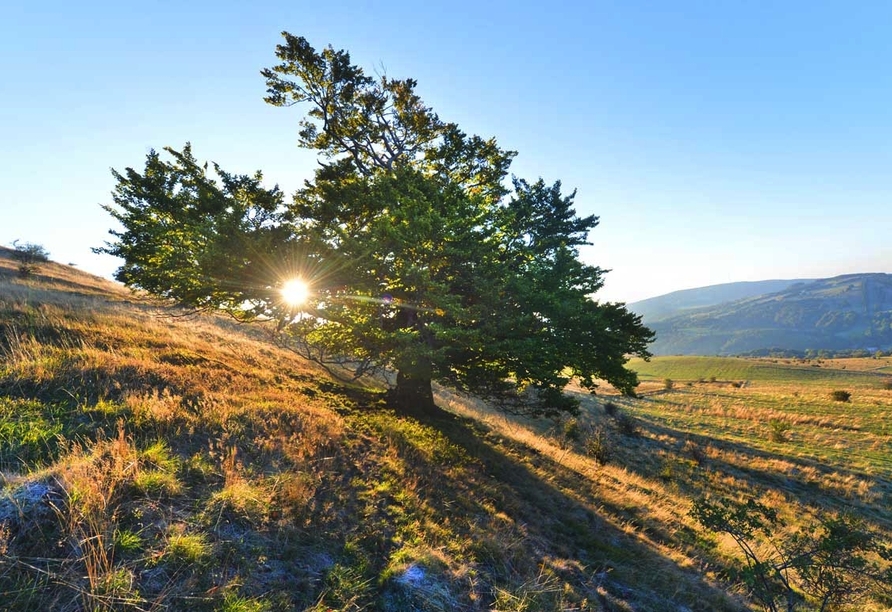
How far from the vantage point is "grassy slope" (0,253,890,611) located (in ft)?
13.7

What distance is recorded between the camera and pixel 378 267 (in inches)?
468

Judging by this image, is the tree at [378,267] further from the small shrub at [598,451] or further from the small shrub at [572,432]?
the small shrub at [572,432]

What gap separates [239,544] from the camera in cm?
489

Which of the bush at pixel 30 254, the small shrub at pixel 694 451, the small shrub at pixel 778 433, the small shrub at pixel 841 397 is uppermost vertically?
the bush at pixel 30 254

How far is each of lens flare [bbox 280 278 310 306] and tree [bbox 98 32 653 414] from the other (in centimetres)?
17

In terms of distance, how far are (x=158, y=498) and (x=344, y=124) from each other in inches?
564

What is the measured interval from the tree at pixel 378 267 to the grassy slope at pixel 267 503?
2503 millimetres

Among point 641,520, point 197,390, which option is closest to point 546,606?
point 641,520

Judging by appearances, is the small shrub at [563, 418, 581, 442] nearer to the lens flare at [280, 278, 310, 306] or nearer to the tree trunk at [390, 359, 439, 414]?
the tree trunk at [390, 359, 439, 414]

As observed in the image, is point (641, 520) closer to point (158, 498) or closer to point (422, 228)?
point (422, 228)

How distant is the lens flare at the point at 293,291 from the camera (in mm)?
11625

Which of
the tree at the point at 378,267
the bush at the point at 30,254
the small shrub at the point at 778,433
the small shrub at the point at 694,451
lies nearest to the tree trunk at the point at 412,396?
the tree at the point at 378,267

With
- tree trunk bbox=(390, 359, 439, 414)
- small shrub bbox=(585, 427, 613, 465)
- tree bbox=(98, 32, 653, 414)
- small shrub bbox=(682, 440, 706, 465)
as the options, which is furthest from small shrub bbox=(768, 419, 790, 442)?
tree trunk bbox=(390, 359, 439, 414)

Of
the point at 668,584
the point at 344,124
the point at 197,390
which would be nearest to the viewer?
the point at 668,584
